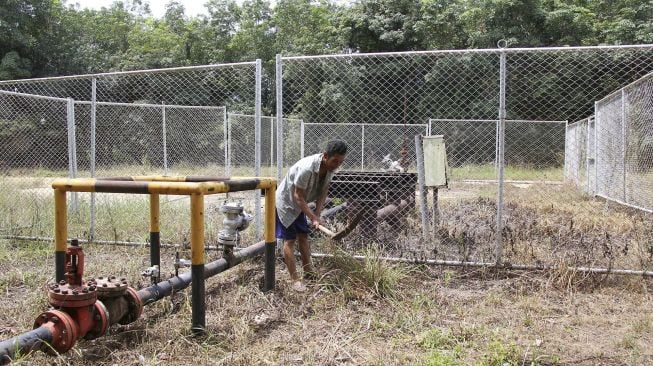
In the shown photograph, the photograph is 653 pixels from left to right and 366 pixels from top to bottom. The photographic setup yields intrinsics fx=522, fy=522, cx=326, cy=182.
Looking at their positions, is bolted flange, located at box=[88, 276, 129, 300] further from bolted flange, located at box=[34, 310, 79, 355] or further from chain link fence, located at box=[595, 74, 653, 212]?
chain link fence, located at box=[595, 74, 653, 212]

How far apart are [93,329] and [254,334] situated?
41.8 inches

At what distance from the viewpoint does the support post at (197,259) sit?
3451 millimetres

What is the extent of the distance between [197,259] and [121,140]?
43.8 feet

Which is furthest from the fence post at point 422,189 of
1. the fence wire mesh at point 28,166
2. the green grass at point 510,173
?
the green grass at point 510,173

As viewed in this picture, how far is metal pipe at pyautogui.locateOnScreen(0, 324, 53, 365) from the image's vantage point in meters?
2.77

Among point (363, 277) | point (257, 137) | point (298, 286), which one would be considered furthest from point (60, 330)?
point (257, 137)

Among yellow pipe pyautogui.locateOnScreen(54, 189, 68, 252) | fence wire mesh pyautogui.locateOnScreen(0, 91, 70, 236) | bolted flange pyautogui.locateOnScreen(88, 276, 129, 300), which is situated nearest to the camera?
bolted flange pyautogui.locateOnScreen(88, 276, 129, 300)

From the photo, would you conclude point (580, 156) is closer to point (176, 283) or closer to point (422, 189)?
point (422, 189)

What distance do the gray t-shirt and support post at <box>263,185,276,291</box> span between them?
0.26 meters

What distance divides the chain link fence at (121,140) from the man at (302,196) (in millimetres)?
1178

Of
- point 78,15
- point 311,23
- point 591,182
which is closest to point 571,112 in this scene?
point 591,182

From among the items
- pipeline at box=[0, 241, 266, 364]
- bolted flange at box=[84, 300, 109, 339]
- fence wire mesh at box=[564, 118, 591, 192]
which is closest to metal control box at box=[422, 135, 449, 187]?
pipeline at box=[0, 241, 266, 364]

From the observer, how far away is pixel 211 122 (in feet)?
46.9

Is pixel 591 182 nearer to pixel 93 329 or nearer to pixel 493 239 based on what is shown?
pixel 493 239
